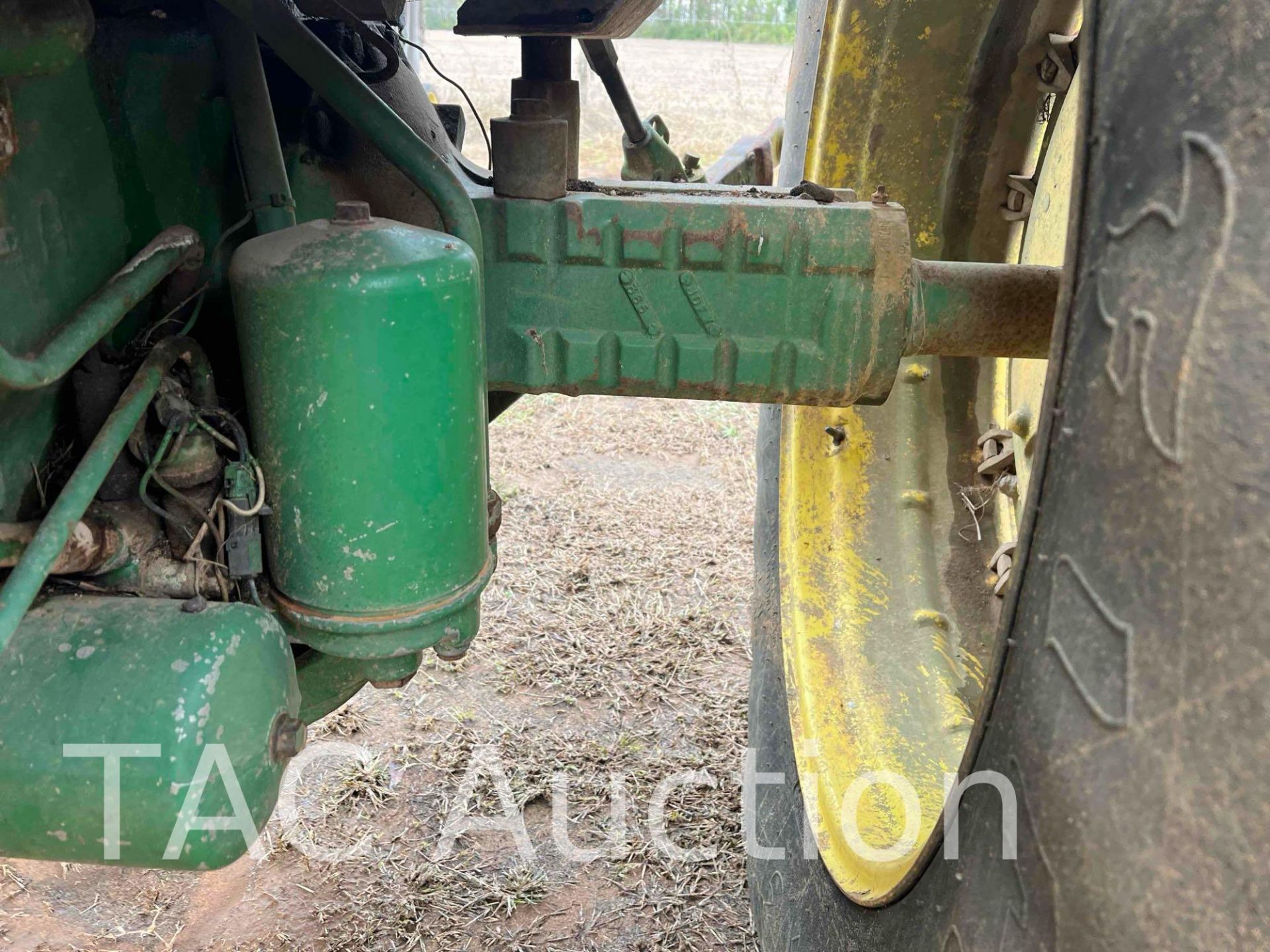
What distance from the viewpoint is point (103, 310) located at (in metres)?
0.93

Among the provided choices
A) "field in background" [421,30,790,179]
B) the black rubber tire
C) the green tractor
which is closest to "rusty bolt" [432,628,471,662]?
the green tractor

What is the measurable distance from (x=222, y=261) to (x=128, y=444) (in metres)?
0.25

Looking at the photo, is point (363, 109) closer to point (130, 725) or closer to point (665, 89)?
point (130, 725)

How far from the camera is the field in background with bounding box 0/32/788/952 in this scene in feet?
6.11

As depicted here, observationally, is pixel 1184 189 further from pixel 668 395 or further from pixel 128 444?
pixel 128 444

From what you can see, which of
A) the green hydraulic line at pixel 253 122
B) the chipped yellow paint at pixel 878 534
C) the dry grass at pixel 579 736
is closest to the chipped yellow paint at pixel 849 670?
the chipped yellow paint at pixel 878 534

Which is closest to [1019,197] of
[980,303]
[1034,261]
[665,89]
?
[1034,261]

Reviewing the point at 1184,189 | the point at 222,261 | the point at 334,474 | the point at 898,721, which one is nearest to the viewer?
the point at 1184,189

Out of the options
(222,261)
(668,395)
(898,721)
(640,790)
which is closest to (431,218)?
(222,261)

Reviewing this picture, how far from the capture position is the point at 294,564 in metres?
1.04

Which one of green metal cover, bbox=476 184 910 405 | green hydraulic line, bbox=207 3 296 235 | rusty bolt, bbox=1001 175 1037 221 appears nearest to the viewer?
green hydraulic line, bbox=207 3 296 235

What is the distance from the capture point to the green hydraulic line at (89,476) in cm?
83

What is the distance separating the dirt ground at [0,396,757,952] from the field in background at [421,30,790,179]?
4738mm

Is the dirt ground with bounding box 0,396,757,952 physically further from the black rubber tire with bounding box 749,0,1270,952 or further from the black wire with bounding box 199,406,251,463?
the black rubber tire with bounding box 749,0,1270,952
